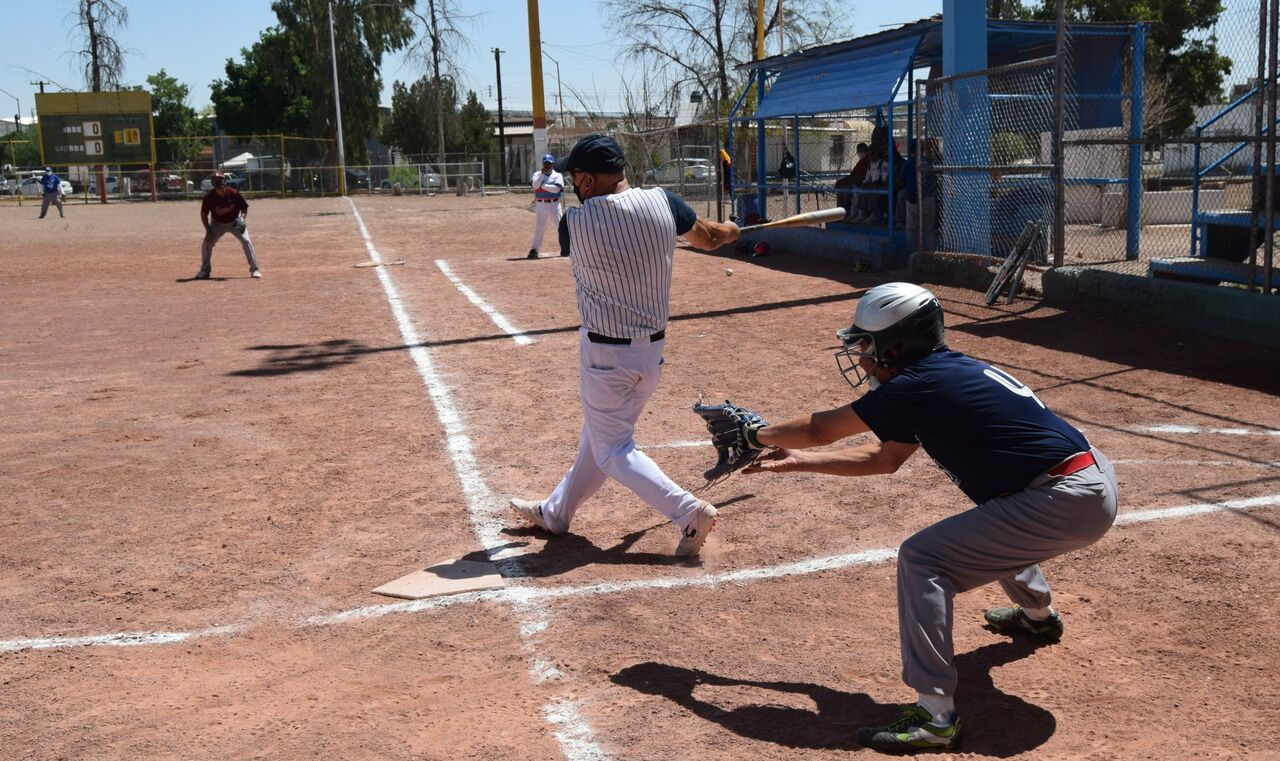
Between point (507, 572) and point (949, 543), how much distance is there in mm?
2378

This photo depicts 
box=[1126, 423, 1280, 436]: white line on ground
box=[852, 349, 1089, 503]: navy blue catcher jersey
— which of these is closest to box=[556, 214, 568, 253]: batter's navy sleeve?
box=[852, 349, 1089, 503]: navy blue catcher jersey

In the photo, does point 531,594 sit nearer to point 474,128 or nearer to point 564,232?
point 564,232

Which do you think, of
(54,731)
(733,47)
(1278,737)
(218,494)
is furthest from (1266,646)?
(733,47)

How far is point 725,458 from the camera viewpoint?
4.46 m

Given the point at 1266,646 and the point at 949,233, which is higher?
the point at 949,233

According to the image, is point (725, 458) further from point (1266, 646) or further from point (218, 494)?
point (218, 494)

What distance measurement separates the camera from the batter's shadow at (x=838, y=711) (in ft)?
12.4

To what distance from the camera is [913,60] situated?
59.4ft

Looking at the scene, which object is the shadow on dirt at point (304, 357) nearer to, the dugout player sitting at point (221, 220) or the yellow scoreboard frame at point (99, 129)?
the dugout player sitting at point (221, 220)

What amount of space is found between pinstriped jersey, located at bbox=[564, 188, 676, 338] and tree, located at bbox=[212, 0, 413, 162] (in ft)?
215

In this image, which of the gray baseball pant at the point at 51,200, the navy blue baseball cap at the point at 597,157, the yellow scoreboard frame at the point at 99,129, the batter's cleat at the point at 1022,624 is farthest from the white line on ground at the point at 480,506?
the yellow scoreboard frame at the point at 99,129

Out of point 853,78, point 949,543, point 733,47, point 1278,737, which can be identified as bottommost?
point 1278,737

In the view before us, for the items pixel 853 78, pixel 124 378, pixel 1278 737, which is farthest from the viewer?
pixel 853 78

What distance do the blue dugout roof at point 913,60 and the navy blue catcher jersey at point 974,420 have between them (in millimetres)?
14088
